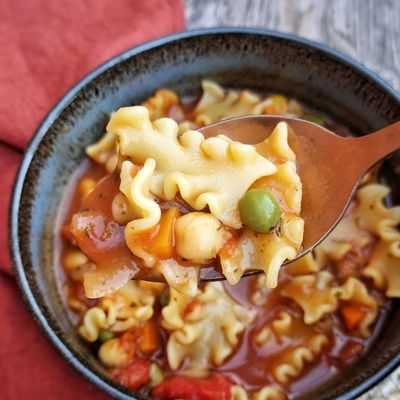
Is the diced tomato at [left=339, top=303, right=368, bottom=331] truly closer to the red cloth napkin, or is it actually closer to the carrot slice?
the carrot slice

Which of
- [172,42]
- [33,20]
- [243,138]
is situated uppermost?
[33,20]

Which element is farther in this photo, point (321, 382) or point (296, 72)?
point (296, 72)

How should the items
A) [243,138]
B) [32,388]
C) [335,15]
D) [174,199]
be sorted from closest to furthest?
[174,199] < [243,138] < [32,388] < [335,15]

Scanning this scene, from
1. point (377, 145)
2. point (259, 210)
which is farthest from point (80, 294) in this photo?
point (377, 145)

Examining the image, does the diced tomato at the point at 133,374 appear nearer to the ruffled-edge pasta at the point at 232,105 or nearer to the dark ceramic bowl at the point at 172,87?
the dark ceramic bowl at the point at 172,87

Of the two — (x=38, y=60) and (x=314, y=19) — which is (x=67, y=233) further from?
(x=314, y=19)

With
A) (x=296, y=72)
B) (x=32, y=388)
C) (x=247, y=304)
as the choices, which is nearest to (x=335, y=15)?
(x=296, y=72)

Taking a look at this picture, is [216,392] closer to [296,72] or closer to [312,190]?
[312,190]
